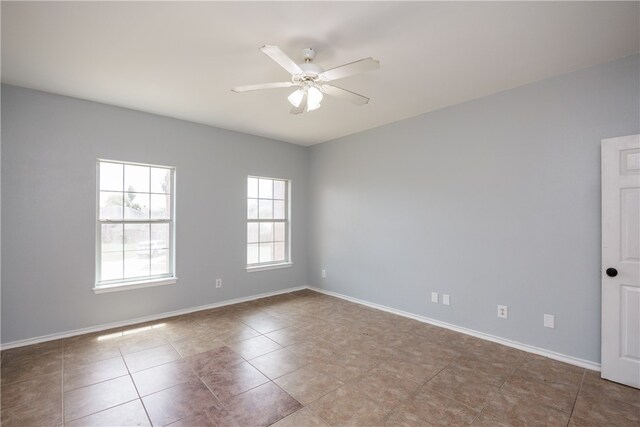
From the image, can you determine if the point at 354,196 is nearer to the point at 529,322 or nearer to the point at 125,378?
the point at 529,322

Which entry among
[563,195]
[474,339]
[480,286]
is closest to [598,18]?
[563,195]

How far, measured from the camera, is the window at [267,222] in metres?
4.96

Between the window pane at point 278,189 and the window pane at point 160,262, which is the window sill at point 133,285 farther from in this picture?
the window pane at point 278,189

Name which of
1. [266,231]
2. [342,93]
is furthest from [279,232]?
[342,93]

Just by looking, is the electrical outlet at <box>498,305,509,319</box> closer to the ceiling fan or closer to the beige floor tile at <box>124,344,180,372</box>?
the ceiling fan

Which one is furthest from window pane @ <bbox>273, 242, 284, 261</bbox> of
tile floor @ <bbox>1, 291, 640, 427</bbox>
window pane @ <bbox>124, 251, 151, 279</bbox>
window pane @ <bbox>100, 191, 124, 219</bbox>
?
window pane @ <bbox>100, 191, 124, 219</bbox>

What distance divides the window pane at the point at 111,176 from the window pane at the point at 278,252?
251cm

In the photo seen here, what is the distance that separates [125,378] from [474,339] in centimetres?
341

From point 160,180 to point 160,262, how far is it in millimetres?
1118

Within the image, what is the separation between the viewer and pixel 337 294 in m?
5.02

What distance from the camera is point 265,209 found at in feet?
16.9

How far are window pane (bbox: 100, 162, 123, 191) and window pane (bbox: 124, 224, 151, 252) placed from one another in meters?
0.50

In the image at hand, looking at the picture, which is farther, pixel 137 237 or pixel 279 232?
pixel 279 232

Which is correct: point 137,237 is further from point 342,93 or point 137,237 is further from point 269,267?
point 342,93
